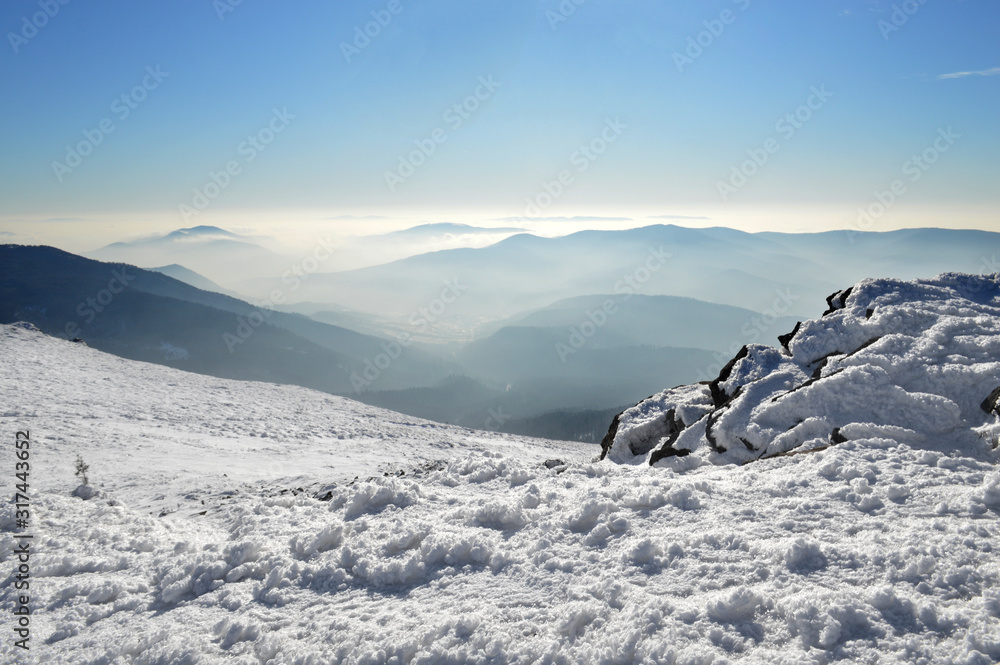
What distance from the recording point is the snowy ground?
436cm

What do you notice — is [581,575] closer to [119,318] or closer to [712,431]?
[712,431]

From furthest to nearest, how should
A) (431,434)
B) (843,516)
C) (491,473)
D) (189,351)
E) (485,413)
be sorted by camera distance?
(189,351) → (485,413) → (431,434) → (491,473) → (843,516)

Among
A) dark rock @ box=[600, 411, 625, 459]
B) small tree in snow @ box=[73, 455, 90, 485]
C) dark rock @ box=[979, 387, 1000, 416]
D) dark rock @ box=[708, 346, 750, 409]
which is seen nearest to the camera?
dark rock @ box=[979, 387, 1000, 416]

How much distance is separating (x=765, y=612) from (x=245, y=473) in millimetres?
15970

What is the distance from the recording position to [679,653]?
4.19 metres

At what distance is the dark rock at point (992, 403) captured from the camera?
7827mm

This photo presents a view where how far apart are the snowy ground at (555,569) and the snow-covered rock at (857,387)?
2.95 feet

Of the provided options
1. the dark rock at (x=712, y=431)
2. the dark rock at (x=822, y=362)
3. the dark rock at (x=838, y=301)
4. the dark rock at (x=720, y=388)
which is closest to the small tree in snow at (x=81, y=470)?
the dark rock at (x=712, y=431)

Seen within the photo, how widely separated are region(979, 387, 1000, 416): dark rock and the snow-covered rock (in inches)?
0.8

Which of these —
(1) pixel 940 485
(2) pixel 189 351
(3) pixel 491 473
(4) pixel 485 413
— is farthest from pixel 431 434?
(2) pixel 189 351

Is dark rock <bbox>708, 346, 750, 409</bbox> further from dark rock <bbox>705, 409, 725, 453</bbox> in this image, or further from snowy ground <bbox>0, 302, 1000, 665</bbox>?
snowy ground <bbox>0, 302, 1000, 665</bbox>

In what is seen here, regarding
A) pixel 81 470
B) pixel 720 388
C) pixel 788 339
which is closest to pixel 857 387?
pixel 720 388

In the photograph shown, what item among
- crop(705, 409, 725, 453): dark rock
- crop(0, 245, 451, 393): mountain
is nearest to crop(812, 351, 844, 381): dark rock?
crop(705, 409, 725, 453): dark rock

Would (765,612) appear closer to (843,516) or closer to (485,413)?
(843,516)
